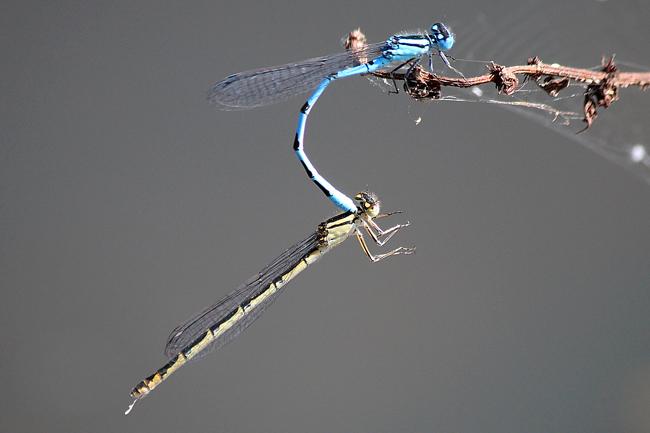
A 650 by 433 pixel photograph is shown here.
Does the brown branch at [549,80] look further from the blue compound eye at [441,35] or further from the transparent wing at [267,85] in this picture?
the transparent wing at [267,85]

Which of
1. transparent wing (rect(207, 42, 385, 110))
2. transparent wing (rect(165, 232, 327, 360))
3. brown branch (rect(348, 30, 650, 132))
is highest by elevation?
transparent wing (rect(207, 42, 385, 110))

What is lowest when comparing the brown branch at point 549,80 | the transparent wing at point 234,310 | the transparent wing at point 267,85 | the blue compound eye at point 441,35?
the brown branch at point 549,80

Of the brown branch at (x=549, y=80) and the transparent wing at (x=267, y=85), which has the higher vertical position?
the transparent wing at (x=267, y=85)

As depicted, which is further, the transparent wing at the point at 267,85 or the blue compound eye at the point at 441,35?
the transparent wing at the point at 267,85

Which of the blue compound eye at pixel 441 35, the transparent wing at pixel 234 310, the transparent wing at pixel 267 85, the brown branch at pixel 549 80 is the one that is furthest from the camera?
the transparent wing at pixel 234 310

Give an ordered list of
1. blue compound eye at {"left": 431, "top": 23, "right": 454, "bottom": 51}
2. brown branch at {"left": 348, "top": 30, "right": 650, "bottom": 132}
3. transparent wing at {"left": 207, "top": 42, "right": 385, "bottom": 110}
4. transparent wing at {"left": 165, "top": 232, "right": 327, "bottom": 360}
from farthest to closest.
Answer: transparent wing at {"left": 165, "top": 232, "right": 327, "bottom": 360} → transparent wing at {"left": 207, "top": 42, "right": 385, "bottom": 110} → blue compound eye at {"left": 431, "top": 23, "right": 454, "bottom": 51} → brown branch at {"left": 348, "top": 30, "right": 650, "bottom": 132}

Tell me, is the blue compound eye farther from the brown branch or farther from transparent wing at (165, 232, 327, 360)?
transparent wing at (165, 232, 327, 360)

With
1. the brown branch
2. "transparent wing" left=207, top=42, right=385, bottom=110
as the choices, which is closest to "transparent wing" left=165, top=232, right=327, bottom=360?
"transparent wing" left=207, top=42, right=385, bottom=110

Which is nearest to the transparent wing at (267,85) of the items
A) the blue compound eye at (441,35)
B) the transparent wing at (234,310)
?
the blue compound eye at (441,35)

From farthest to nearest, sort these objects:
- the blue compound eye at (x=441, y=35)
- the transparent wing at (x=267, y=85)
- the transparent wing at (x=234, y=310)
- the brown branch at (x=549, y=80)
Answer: the transparent wing at (x=234, y=310)
the transparent wing at (x=267, y=85)
the blue compound eye at (x=441, y=35)
the brown branch at (x=549, y=80)
